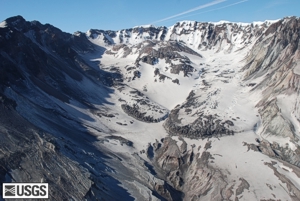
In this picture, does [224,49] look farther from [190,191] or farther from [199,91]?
[190,191]

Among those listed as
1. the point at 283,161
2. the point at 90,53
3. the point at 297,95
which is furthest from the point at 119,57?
the point at 283,161

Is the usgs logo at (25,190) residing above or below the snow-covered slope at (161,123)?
below

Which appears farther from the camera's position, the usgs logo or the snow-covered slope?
the snow-covered slope

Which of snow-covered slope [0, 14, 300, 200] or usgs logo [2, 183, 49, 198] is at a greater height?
snow-covered slope [0, 14, 300, 200]

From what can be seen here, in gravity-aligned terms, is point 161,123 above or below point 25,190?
above

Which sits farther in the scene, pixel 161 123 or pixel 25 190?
pixel 161 123
